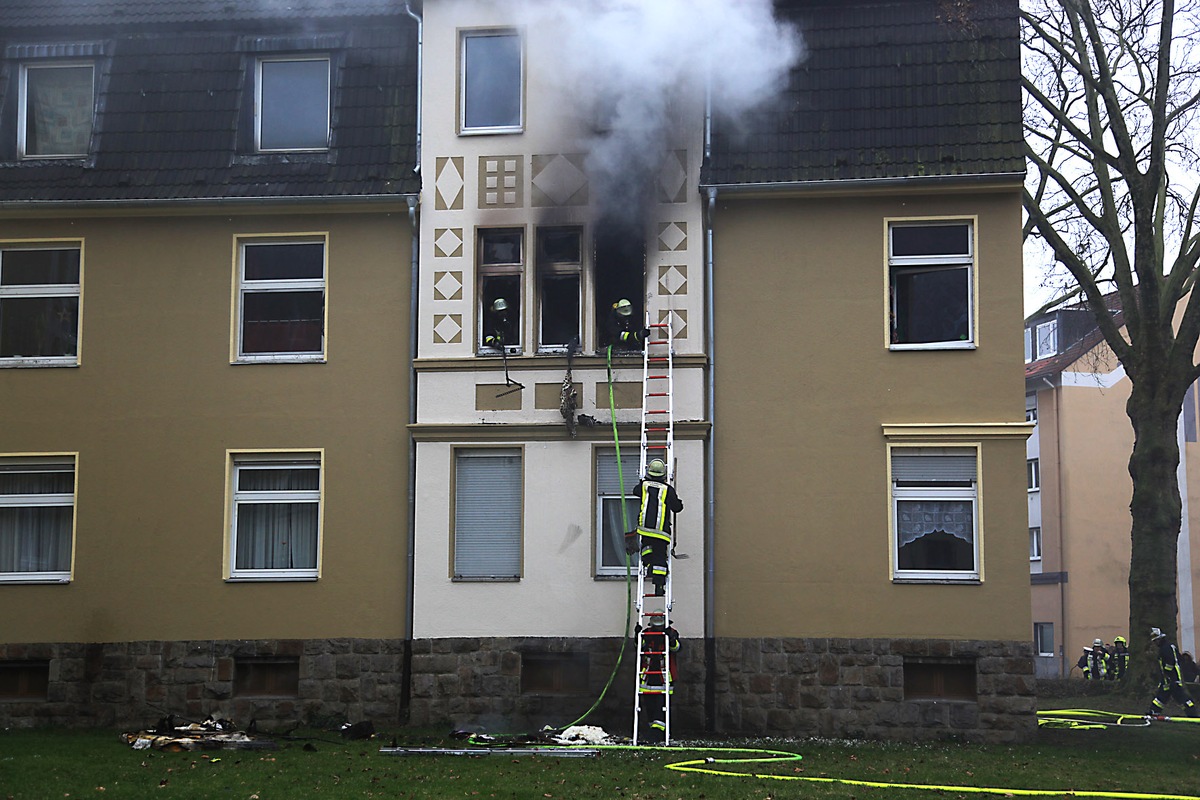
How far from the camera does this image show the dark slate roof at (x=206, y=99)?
18.6 m

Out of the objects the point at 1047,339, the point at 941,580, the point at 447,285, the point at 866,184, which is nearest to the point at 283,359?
the point at 447,285

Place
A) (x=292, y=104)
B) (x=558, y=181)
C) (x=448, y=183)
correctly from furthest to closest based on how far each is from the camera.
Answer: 1. (x=292, y=104)
2. (x=448, y=183)
3. (x=558, y=181)

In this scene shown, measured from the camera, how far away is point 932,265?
17797 millimetres

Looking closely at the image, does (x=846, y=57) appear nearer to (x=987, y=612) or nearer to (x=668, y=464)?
(x=668, y=464)

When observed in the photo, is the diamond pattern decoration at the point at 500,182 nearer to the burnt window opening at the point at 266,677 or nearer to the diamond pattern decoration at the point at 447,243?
the diamond pattern decoration at the point at 447,243

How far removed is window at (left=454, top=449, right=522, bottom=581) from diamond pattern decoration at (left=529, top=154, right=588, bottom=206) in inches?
122

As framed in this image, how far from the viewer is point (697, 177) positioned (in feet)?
59.0

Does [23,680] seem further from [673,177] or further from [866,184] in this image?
[866,184]

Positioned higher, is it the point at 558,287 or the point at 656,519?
the point at 558,287

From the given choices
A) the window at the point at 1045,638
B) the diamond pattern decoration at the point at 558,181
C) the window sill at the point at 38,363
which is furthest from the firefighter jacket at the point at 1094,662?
the window sill at the point at 38,363

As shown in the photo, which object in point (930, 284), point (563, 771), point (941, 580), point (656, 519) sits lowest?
point (563, 771)

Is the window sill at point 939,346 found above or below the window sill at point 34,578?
above

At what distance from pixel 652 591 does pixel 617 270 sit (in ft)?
12.8

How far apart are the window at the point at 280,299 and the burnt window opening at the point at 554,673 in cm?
466
